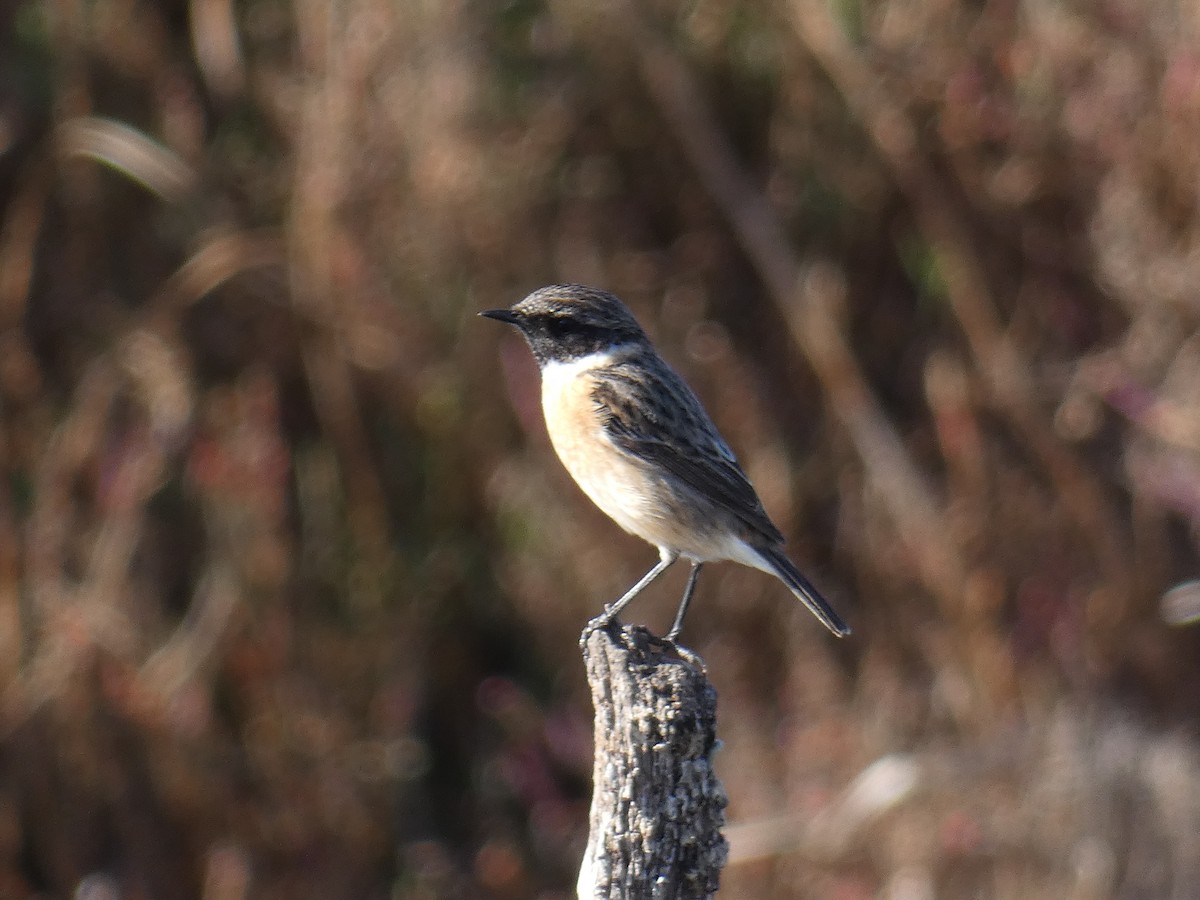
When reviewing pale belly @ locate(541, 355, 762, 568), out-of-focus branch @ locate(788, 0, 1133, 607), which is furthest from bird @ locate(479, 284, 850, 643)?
out-of-focus branch @ locate(788, 0, 1133, 607)

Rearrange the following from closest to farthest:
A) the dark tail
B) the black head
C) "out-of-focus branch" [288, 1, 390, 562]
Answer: the dark tail → the black head → "out-of-focus branch" [288, 1, 390, 562]

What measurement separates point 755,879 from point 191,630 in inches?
119

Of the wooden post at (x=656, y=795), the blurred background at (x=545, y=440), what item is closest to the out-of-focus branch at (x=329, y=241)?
the blurred background at (x=545, y=440)

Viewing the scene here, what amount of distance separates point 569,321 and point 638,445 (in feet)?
1.75

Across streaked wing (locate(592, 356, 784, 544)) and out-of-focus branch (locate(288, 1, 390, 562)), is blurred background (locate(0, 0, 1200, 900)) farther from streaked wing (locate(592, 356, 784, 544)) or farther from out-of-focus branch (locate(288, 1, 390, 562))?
streaked wing (locate(592, 356, 784, 544))

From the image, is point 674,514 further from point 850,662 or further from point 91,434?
point 91,434

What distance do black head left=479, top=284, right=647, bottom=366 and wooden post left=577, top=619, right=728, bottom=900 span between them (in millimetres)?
2362

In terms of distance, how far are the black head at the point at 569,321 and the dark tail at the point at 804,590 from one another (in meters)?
0.99

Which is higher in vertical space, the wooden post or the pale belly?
the pale belly

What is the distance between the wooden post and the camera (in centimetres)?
315

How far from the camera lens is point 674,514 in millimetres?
5438

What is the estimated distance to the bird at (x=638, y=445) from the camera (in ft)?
17.9

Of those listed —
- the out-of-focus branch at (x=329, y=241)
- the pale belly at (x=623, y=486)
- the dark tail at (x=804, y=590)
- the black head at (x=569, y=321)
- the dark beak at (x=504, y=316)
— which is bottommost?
the dark tail at (x=804, y=590)

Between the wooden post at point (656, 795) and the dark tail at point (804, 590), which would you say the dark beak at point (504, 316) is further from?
the wooden post at point (656, 795)
